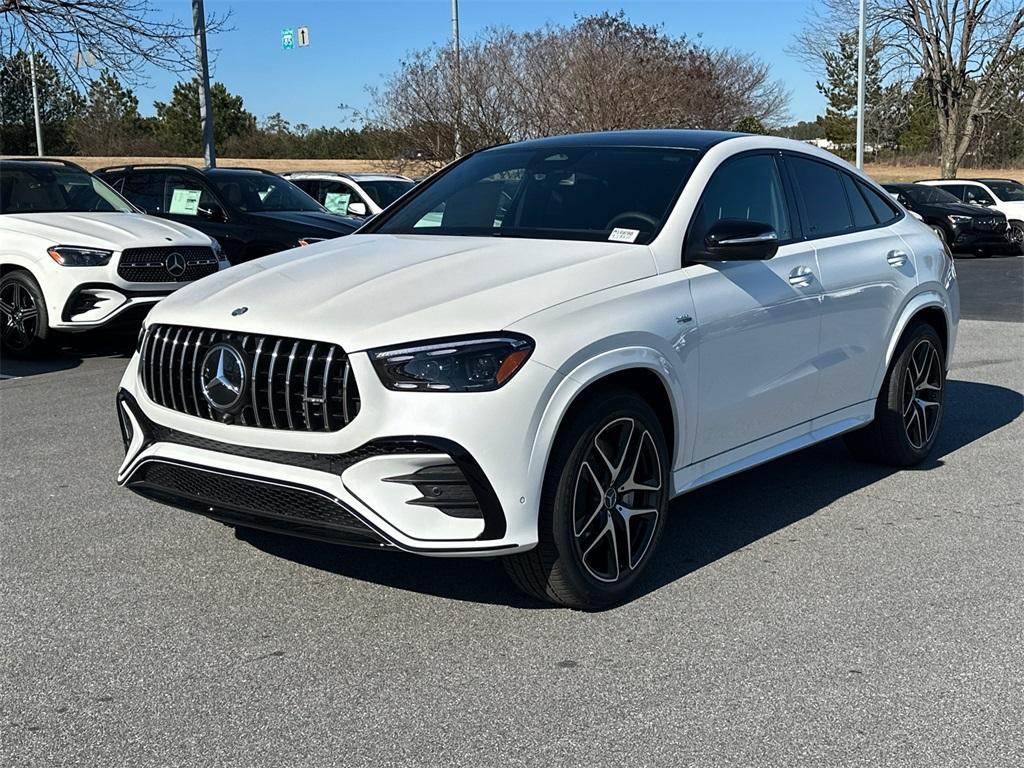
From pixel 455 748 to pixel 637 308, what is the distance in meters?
1.80

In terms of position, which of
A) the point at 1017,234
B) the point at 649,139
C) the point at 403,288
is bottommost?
the point at 1017,234

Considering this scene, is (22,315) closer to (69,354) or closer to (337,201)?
(69,354)

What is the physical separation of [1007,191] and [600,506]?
78.9 feet

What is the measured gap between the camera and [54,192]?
36.9 ft

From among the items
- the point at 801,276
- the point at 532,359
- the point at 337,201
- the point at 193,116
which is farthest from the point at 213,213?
the point at 193,116

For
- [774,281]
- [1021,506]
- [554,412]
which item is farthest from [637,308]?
[1021,506]

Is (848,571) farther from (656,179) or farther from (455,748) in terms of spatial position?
(455,748)

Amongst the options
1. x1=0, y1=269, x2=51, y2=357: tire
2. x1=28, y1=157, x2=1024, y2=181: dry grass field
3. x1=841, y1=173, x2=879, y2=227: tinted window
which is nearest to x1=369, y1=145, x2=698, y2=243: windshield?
x1=841, y1=173, x2=879, y2=227: tinted window

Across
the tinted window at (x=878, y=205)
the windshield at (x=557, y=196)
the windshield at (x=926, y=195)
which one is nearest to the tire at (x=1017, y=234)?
the windshield at (x=926, y=195)

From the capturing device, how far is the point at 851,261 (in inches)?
229

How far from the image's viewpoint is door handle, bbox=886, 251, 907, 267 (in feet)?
20.2

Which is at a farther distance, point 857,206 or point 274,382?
point 857,206

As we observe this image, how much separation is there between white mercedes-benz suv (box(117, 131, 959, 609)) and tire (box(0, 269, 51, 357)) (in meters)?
5.25

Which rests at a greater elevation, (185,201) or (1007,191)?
(185,201)
